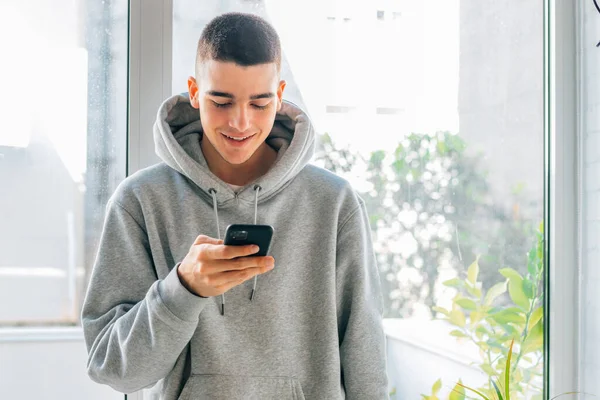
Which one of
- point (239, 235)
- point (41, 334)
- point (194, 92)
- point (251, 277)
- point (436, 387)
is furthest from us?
point (436, 387)

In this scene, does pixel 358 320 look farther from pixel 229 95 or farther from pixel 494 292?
pixel 494 292

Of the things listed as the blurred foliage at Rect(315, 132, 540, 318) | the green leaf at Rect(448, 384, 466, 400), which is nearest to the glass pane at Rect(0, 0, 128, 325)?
the blurred foliage at Rect(315, 132, 540, 318)

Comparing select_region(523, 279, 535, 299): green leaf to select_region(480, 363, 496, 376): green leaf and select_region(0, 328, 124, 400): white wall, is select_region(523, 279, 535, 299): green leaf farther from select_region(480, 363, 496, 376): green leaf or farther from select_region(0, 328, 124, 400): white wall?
select_region(0, 328, 124, 400): white wall

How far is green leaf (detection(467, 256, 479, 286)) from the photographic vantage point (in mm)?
1955

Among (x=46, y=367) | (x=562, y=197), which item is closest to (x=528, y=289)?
(x=562, y=197)

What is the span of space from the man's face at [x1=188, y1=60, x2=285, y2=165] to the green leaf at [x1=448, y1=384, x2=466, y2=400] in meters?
0.97

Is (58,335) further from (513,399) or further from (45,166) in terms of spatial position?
(513,399)

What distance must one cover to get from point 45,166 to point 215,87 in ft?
1.74

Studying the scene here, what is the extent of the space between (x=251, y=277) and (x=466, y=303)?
87 centimetres

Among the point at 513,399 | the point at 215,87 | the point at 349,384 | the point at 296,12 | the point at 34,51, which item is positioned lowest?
the point at 513,399

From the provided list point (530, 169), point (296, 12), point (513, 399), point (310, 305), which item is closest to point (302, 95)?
point (296, 12)

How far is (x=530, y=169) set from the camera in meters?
2.02

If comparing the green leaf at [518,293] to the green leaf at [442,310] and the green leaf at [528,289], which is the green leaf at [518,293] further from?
the green leaf at [442,310]

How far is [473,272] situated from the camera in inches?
77.1
